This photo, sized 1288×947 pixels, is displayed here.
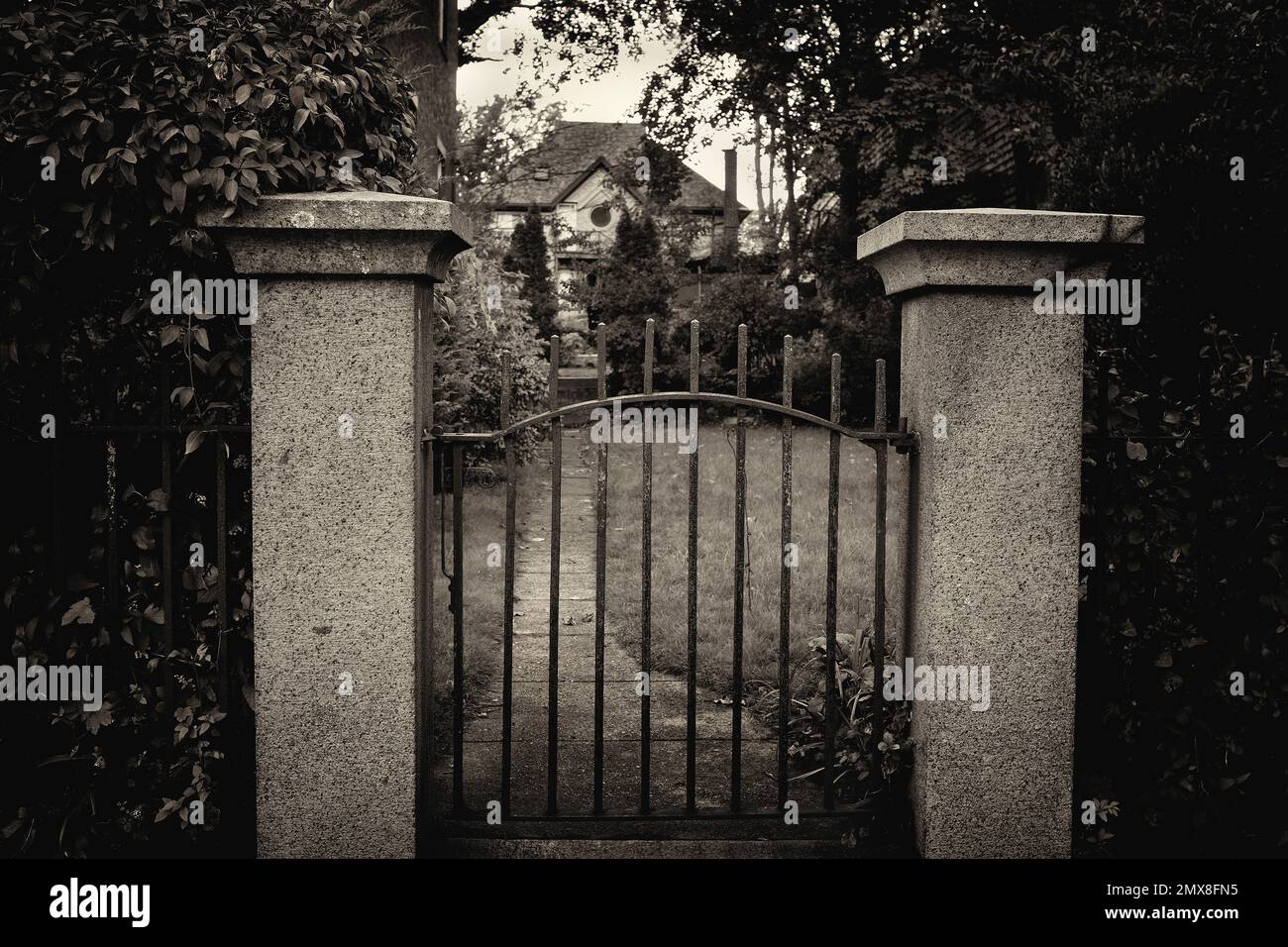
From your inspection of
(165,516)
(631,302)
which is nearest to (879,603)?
(165,516)

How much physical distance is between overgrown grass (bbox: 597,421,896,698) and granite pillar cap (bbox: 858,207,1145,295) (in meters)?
1.46

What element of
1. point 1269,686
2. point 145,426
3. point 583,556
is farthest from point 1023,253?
point 583,556

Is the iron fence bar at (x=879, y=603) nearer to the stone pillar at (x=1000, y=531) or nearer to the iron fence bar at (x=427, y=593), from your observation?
the stone pillar at (x=1000, y=531)

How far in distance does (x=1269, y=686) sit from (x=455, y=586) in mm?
2697

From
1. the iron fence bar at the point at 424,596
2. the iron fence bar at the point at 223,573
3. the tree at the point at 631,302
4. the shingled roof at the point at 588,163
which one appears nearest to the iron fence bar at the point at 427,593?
the iron fence bar at the point at 424,596

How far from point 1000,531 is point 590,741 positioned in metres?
1.89

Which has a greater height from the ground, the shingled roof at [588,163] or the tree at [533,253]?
the shingled roof at [588,163]

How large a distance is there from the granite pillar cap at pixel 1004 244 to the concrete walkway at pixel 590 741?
1833 millimetres

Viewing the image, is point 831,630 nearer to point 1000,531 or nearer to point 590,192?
point 1000,531

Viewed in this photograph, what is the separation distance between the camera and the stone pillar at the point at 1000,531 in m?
3.13

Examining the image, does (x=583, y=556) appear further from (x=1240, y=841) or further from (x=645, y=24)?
(x=645, y=24)

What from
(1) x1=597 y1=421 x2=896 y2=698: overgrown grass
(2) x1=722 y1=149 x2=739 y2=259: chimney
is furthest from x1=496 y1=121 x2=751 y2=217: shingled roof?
(1) x1=597 y1=421 x2=896 y2=698: overgrown grass

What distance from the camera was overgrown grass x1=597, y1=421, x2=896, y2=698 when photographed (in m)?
5.68

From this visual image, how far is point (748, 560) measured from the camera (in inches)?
292
